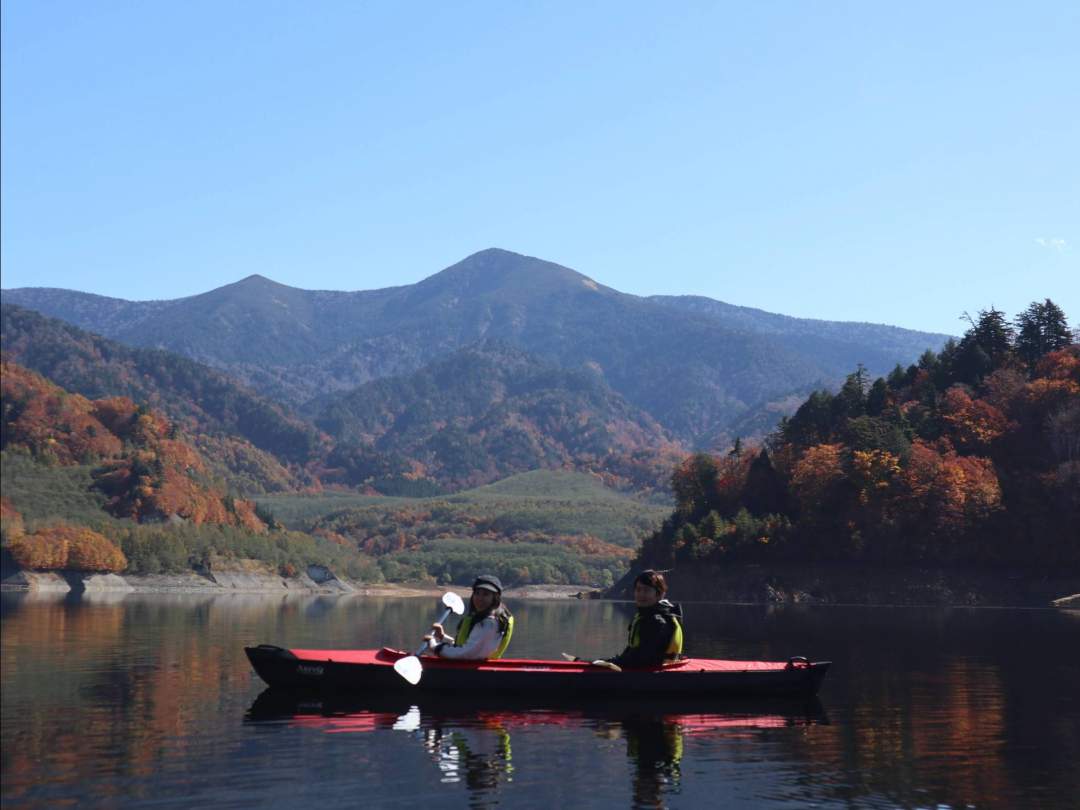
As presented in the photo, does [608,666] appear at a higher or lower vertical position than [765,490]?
lower

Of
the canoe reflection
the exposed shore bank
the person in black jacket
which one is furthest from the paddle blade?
the exposed shore bank

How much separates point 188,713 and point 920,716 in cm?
2587

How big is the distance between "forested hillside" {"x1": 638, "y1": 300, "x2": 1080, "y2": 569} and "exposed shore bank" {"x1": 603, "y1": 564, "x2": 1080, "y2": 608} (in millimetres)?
2030

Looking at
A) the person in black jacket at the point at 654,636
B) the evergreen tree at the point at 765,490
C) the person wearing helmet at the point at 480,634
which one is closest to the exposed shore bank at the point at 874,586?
the evergreen tree at the point at 765,490

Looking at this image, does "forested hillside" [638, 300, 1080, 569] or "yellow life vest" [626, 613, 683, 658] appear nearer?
"yellow life vest" [626, 613, 683, 658]

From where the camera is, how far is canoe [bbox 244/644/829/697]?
47156 millimetres

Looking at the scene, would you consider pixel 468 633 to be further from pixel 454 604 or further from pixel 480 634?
pixel 454 604

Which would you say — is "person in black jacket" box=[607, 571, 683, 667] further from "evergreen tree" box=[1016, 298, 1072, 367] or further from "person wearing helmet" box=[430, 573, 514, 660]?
"evergreen tree" box=[1016, 298, 1072, 367]

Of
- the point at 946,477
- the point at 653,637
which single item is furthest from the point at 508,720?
the point at 946,477

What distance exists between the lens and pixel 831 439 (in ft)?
641

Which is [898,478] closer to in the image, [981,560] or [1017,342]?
[981,560]

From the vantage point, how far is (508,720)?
43688mm

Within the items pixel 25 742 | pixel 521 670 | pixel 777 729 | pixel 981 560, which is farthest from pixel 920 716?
pixel 981 560

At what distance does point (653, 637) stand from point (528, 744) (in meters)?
9.87
